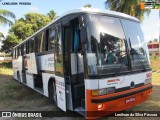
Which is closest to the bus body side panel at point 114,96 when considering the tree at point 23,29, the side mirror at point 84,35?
the side mirror at point 84,35

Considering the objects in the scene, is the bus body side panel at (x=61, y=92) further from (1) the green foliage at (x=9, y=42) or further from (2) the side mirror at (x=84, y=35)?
(1) the green foliage at (x=9, y=42)

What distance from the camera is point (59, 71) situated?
654 cm

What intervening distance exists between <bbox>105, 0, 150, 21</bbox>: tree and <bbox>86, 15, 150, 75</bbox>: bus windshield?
16.7 meters

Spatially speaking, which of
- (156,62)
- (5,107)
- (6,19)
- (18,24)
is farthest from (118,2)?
(5,107)

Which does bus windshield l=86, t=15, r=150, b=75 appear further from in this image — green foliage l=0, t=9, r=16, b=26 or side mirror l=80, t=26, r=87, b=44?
green foliage l=0, t=9, r=16, b=26

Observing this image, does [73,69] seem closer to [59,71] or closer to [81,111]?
[59,71]

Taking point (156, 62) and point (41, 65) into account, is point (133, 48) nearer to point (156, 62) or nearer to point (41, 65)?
point (41, 65)

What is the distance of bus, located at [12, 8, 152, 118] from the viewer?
5.14m

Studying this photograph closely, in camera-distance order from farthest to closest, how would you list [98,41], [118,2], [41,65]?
1. [118,2]
2. [41,65]
3. [98,41]

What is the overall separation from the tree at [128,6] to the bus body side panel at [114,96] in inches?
676

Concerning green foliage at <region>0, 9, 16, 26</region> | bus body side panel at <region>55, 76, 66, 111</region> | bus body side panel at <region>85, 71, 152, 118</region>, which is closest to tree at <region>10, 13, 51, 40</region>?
green foliage at <region>0, 9, 16, 26</region>

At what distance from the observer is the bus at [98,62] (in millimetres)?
5141

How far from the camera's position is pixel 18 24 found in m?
32.3

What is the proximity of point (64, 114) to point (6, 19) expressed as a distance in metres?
17.0
